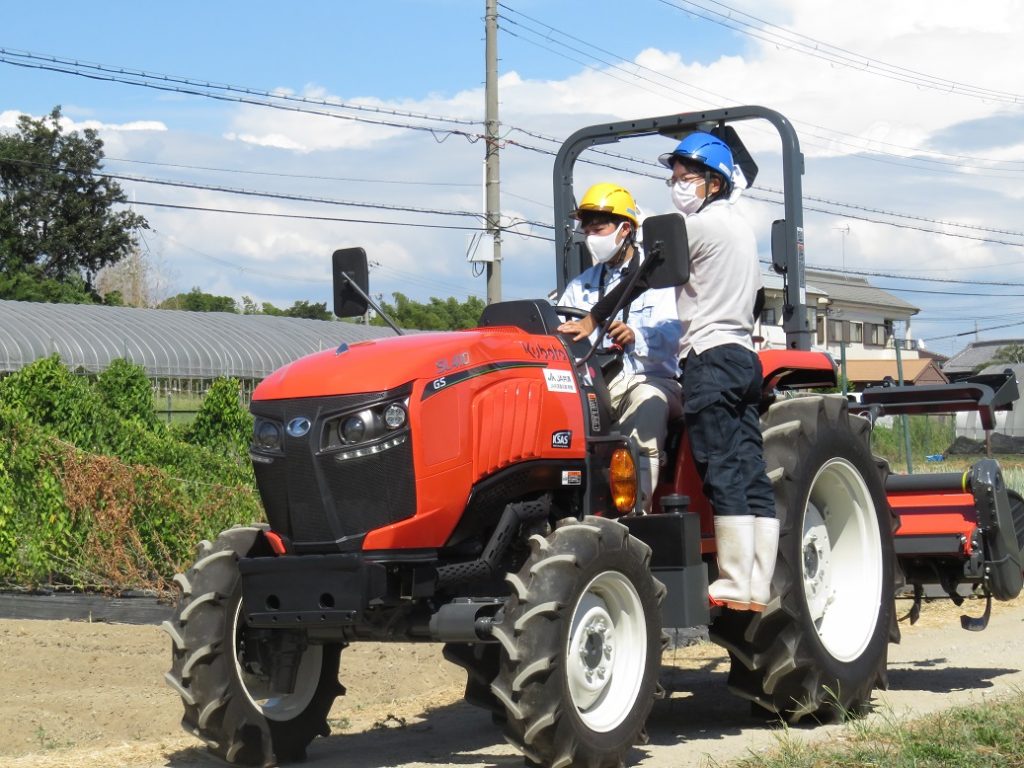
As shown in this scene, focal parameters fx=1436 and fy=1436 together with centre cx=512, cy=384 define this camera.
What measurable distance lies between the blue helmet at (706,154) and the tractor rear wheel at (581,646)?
1692mm

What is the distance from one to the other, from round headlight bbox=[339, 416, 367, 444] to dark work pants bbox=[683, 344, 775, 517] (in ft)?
4.72

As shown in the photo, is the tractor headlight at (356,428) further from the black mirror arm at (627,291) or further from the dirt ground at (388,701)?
the dirt ground at (388,701)

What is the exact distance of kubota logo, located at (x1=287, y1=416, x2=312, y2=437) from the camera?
519 centimetres

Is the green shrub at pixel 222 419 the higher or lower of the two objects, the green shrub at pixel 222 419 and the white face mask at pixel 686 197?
the lower

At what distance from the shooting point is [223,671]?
5.39 metres

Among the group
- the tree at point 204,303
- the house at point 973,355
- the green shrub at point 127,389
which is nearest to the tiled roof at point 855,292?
the house at point 973,355

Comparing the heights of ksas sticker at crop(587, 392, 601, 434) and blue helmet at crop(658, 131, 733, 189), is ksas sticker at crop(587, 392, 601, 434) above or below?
below

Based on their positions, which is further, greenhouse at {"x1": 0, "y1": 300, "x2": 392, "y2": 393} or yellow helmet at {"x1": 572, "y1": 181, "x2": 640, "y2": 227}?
greenhouse at {"x1": 0, "y1": 300, "x2": 392, "y2": 393}

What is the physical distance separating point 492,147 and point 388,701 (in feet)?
62.8

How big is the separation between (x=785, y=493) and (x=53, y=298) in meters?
41.6

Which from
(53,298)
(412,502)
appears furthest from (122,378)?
(53,298)

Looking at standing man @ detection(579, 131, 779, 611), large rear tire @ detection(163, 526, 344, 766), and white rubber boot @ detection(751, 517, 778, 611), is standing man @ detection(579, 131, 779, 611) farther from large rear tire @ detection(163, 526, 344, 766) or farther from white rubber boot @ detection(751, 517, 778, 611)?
large rear tire @ detection(163, 526, 344, 766)

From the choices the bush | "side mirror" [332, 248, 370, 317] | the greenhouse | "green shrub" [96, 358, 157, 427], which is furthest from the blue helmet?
the greenhouse

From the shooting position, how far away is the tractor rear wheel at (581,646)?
15.8 ft
